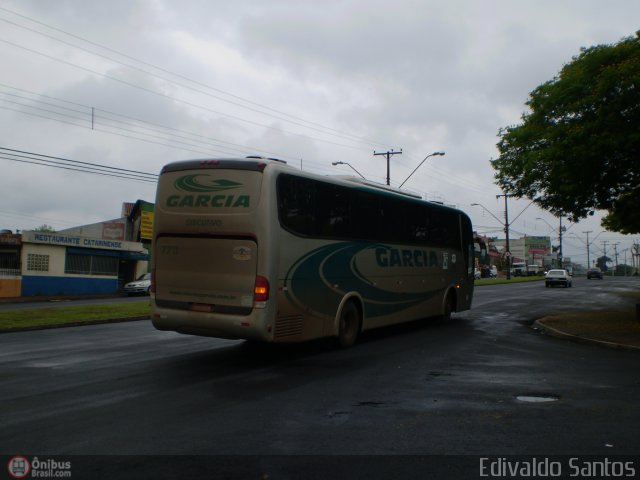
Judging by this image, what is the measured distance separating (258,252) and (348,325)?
359 cm

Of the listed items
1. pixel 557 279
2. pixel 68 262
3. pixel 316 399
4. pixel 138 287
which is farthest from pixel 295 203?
pixel 557 279

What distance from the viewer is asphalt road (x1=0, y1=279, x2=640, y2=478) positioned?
5.36 meters

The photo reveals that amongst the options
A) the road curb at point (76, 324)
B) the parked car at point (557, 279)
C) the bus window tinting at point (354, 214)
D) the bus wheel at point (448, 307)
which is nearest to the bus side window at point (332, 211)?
the bus window tinting at point (354, 214)

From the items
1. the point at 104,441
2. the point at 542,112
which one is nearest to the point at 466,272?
the point at 542,112

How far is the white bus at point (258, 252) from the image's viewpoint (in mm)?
9445

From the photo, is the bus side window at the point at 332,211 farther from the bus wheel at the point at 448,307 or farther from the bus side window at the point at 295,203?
the bus wheel at the point at 448,307

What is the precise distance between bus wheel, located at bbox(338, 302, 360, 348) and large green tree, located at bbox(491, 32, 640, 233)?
753 centimetres

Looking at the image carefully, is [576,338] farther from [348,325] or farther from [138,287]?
[138,287]

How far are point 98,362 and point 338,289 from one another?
4.71m

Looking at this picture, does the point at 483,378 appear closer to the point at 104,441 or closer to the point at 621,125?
the point at 104,441

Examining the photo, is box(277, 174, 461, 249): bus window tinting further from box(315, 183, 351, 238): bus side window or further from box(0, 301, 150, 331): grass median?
box(0, 301, 150, 331): grass median

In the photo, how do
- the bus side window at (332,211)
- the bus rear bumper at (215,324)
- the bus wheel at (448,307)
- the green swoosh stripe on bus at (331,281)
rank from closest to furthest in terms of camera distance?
the bus rear bumper at (215,324)
the green swoosh stripe on bus at (331,281)
the bus side window at (332,211)
the bus wheel at (448,307)

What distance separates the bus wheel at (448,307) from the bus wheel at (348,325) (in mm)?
5772

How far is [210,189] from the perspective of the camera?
388 inches
